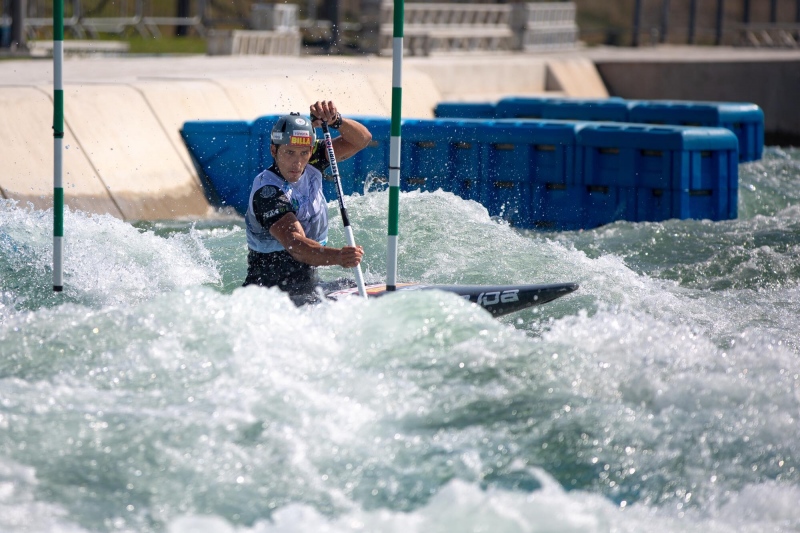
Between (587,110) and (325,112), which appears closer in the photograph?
(325,112)

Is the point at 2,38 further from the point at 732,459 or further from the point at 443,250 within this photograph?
the point at 732,459

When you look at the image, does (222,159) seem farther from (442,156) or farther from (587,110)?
(587,110)

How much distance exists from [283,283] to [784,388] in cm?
278

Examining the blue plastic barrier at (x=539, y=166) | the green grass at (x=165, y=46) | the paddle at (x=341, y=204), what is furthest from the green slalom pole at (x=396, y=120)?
the green grass at (x=165, y=46)

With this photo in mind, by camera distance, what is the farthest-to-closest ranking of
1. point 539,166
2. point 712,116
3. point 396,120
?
1. point 712,116
2. point 539,166
3. point 396,120

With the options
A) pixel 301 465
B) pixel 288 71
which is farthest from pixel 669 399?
pixel 288 71

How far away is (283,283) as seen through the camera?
249 inches

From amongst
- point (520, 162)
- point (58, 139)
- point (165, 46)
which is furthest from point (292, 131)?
point (165, 46)

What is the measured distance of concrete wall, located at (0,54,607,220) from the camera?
9.81 meters

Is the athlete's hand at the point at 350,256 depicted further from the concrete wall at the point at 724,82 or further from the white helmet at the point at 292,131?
the concrete wall at the point at 724,82

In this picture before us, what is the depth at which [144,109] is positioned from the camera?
11.2 meters

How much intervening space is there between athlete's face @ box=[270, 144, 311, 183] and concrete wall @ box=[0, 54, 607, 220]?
3.90 metres

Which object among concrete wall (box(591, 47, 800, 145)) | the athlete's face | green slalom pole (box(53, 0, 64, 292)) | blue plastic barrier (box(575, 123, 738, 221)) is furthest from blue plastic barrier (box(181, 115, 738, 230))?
concrete wall (box(591, 47, 800, 145))

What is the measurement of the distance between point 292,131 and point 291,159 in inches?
7.3
